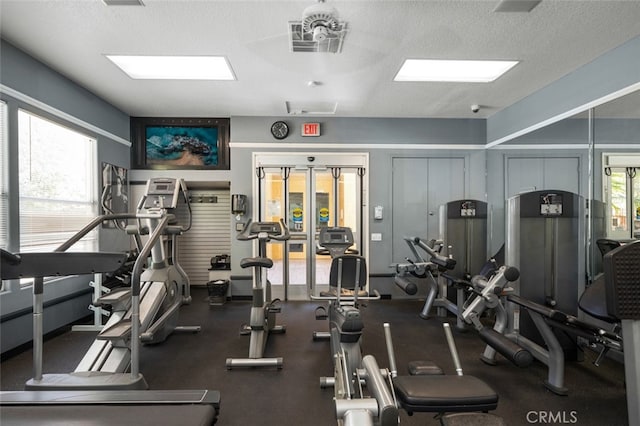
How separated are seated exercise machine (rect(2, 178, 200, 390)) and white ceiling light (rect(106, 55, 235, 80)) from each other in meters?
1.36

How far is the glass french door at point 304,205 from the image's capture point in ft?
16.9

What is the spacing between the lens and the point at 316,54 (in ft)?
10.2

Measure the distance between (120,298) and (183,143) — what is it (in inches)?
130

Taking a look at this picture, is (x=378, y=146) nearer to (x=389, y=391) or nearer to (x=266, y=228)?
(x=266, y=228)

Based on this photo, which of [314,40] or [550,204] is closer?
[314,40]

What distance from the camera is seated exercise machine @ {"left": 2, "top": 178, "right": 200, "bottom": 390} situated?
5.78 feet

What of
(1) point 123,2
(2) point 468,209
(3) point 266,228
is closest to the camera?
(1) point 123,2

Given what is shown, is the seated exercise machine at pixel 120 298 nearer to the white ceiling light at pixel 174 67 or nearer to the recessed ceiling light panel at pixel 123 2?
the white ceiling light at pixel 174 67

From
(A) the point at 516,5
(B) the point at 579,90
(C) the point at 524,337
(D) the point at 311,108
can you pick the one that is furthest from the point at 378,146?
(C) the point at 524,337

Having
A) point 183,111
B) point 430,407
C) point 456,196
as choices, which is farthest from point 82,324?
point 456,196

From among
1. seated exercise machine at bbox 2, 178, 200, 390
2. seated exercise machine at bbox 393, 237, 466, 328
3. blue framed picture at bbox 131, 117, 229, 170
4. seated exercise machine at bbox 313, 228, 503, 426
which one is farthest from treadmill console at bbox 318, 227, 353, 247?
blue framed picture at bbox 131, 117, 229, 170

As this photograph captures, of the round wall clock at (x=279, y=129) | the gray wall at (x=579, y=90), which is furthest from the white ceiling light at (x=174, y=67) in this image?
the gray wall at (x=579, y=90)

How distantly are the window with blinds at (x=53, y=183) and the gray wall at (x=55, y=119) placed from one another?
0.12 metres

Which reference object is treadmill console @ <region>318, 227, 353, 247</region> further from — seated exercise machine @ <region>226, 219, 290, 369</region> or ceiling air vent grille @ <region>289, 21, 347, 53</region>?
ceiling air vent grille @ <region>289, 21, 347, 53</region>
